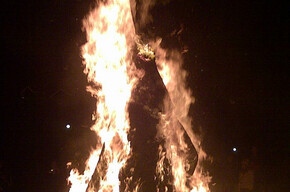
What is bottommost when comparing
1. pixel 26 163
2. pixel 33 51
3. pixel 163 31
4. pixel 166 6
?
pixel 26 163

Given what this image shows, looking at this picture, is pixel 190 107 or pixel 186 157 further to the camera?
pixel 190 107

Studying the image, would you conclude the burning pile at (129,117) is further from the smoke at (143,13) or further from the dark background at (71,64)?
the dark background at (71,64)

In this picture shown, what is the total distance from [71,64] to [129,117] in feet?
8.31

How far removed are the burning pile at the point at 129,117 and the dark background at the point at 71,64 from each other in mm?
914

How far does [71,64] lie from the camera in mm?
5668

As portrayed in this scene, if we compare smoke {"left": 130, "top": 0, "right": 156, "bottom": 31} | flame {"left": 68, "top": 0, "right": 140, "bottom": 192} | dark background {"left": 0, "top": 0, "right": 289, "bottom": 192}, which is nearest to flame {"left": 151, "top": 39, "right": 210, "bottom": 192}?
dark background {"left": 0, "top": 0, "right": 289, "bottom": 192}

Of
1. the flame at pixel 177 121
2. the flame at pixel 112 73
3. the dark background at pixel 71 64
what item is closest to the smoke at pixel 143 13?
the dark background at pixel 71 64

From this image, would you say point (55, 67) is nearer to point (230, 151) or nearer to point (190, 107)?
point (190, 107)

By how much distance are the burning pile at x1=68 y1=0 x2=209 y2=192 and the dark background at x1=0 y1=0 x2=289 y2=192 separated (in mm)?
914

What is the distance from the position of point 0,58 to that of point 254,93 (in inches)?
283

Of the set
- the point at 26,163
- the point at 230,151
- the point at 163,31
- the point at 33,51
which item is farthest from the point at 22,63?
the point at 230,151

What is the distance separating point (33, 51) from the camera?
5.61 m

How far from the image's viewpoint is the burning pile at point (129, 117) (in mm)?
3908

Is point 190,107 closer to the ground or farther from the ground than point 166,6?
closer to the ground
